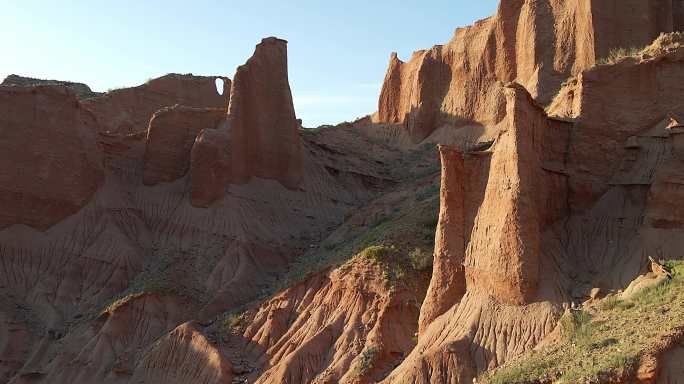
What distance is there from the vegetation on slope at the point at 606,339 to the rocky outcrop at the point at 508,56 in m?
20.6

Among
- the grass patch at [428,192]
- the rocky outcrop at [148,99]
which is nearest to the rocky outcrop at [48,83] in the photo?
the rocky outcrop at [148,99]

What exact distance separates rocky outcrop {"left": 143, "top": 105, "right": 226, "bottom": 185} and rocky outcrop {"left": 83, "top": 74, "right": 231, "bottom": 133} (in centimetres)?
604

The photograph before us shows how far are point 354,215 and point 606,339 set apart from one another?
20.7 meters

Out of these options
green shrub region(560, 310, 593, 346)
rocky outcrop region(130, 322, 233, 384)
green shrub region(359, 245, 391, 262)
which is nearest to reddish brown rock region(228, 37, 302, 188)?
rocky outcrop region(130, 322, 233, 384)

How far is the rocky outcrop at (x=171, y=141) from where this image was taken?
3988 cm

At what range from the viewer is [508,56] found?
45656 millimetres

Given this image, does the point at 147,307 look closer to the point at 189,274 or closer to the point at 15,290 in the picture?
the point at 189,274

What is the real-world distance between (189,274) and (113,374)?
5.45 m

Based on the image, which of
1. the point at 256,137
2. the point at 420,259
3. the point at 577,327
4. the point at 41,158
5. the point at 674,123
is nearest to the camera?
the point at 577,327

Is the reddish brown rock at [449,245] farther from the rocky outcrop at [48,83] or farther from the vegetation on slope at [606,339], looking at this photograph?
the rocky outcrop at [48,83]

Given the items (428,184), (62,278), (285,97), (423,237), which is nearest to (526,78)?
(428,184)

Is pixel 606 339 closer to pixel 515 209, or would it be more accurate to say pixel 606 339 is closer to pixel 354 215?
pixel 515 209

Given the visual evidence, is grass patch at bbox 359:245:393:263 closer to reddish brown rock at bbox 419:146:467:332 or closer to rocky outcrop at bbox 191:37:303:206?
reddish brown rock at bbox 419:146:467:332

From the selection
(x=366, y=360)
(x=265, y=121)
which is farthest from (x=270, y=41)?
(x=366, y=360)
